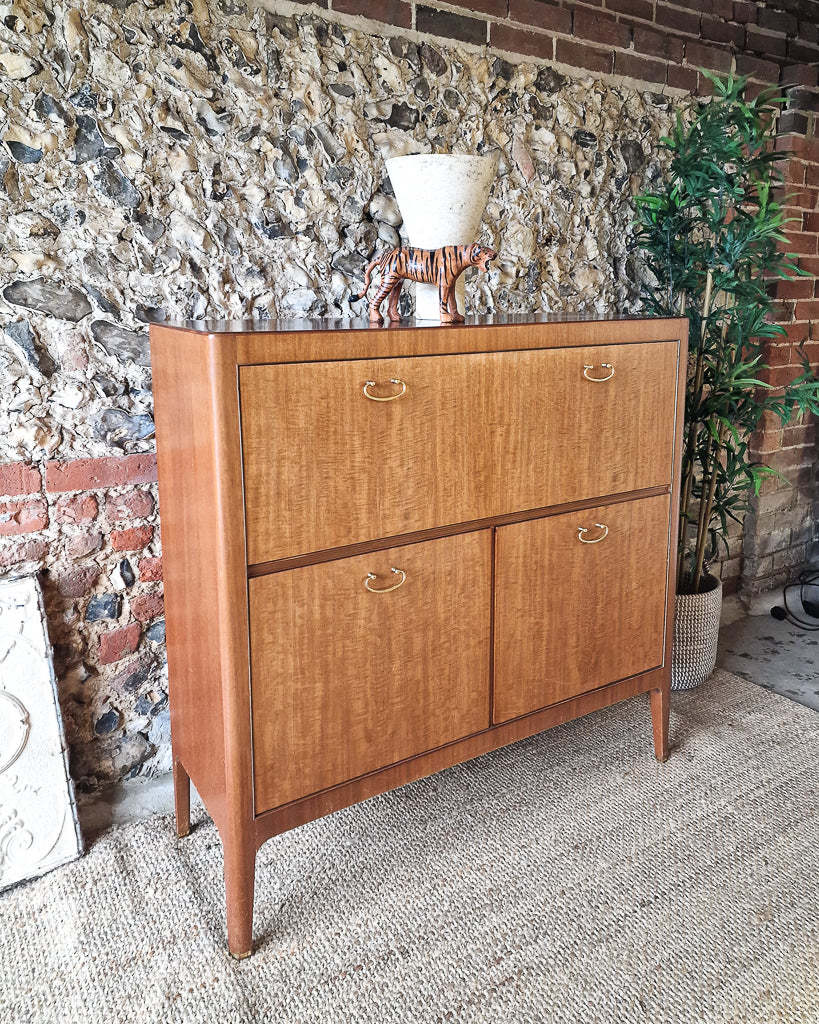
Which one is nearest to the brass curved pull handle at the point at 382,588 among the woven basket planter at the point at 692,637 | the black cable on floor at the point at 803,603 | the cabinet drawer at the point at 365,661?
the cabinet drawer at the point at 365,661

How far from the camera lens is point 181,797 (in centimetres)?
193

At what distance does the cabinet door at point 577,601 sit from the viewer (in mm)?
1842

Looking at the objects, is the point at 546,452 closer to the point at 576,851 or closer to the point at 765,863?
the point at 576,851

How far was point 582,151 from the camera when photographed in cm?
247

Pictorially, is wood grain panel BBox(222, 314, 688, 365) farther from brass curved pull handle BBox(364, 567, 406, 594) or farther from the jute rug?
the jute rug

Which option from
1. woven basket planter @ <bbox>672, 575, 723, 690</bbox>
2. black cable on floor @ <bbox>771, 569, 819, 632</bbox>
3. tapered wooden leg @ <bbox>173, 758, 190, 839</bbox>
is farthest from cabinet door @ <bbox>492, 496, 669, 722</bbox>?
black cable on floor @ <bbox>771, 569, 819, 632</bbox>

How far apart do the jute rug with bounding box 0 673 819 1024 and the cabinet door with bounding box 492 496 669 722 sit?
0.34 m

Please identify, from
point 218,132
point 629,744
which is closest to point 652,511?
point 629,744

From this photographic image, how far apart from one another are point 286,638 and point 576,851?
36.1 inches

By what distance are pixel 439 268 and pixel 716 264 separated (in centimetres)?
121

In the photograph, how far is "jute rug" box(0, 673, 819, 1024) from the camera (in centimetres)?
151

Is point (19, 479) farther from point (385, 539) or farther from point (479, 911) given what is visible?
point (479, 911)

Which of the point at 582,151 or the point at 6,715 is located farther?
the point at 582,151

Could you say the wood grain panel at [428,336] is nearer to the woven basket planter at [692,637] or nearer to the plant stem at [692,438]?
the plant stem at [692,438]
